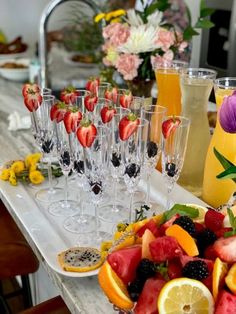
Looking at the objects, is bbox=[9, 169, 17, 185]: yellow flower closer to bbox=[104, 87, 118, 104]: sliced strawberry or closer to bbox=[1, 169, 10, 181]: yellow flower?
bbox=[1, 169, 10, 181]: yellow flower

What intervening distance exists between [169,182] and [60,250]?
277mm

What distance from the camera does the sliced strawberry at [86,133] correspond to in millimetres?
893

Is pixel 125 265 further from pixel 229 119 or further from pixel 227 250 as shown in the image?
pixel 229 119

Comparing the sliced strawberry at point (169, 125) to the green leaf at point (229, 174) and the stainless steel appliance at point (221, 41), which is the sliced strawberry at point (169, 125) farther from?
the stainless steel appliance at point (221, 41)

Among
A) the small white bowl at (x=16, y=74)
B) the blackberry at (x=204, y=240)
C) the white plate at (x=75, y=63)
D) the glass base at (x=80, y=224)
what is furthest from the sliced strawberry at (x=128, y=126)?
the small white bowl at (x=16, y=74)

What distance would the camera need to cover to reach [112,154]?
3.23ft

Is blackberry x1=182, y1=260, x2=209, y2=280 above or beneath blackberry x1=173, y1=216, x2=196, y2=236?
beneath

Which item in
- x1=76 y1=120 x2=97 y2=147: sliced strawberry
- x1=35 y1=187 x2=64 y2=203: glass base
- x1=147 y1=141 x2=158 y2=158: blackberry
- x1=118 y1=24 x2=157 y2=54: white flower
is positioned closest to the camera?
x1=76 y1=120 x2=97 y2=147: sliced strawberry

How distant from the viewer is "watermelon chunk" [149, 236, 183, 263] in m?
0.64

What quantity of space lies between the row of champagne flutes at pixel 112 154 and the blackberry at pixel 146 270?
0.99ft

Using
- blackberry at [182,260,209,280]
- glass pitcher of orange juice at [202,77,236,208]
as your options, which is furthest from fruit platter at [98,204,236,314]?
glass pitcher of orange juice at [202,77,236,208]

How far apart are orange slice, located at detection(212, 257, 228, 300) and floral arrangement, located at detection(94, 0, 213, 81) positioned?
93 cm

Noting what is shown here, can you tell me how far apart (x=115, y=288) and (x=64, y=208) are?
17.8 inches

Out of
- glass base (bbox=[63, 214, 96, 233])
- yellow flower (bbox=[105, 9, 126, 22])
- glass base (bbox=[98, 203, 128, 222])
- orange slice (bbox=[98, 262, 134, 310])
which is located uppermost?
yellow flower (bbox=[105, 9, 126, 22])
